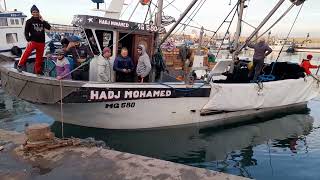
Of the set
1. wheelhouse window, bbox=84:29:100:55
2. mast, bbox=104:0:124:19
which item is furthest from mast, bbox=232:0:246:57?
wheelhouse window, bbox=84:29:100:55

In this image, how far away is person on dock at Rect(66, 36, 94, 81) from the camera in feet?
29.9

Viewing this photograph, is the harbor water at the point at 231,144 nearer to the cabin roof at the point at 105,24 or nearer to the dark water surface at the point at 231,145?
the dark water surface at the point at 231,145

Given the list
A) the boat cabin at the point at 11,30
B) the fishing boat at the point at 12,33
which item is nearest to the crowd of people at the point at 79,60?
the fishing boat at the point at 12,33

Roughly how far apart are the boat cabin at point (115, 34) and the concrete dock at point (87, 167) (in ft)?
16.4

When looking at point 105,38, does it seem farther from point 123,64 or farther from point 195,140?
point 195,140

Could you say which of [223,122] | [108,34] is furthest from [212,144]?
[108,34]

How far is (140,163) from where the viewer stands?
13.9 feet

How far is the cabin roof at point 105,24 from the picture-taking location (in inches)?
352

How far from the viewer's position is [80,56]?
30.7ft

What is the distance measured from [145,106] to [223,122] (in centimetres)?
323

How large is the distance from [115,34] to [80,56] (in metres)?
1.13

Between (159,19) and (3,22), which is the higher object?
(3,22)

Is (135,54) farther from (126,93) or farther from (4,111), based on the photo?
(4,111)

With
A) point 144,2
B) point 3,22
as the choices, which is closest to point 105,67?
point 144,2
